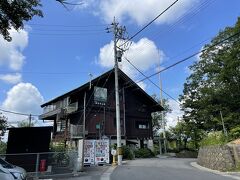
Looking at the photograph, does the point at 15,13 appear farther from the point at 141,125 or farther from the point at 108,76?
the point at 141,125

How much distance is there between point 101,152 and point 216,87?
22.0 meters

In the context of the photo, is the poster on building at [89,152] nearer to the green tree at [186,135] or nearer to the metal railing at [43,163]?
the metal railing at [43,163]

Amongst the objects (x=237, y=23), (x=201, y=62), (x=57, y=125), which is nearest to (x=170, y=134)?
(x=201, y=62)

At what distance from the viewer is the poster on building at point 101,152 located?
2203cm

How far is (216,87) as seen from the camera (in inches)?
1475

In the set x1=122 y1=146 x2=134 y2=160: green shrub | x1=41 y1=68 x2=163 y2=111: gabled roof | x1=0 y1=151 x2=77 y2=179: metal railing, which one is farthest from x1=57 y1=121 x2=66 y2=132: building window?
x1=0 y1=151 x2=77 y2=179: metal railing

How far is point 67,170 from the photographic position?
15.5 metres

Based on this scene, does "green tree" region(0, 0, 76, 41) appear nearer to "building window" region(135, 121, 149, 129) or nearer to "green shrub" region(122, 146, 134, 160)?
"green shrub" region(122, 146, 134, 160)

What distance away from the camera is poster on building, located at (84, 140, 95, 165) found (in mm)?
21475

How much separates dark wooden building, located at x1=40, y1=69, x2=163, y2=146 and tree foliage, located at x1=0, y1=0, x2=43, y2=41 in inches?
1054

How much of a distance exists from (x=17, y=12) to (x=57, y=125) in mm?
35203

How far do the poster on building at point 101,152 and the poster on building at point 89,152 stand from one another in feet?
0.98

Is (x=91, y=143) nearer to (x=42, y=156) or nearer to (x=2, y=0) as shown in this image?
(x=42, y=156)

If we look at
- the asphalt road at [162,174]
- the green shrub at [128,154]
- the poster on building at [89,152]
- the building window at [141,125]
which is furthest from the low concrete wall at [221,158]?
the building window at [141,125]
